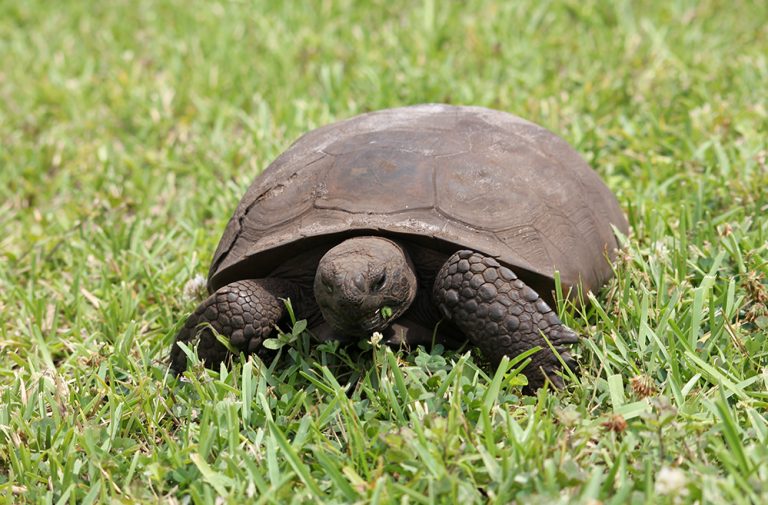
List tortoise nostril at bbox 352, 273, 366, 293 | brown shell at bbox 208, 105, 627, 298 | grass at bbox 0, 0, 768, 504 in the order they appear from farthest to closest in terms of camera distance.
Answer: brown shell at bbox 208, 105, 627, 298 → tortoise nostril at bbox 352, 273, 366, 293 → grass at bbox 0, 0, 768, 504

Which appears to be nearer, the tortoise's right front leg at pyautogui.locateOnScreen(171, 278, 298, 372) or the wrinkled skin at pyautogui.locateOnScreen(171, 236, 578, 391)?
the wrinkled skin at pyautogui.locateOnScreen(171, 236, 578, 391)

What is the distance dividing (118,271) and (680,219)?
7.47 feet

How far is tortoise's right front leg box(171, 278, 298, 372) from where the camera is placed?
2.65 m

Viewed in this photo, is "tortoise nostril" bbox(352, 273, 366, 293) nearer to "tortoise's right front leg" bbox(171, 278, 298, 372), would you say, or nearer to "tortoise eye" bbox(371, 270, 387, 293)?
"tortoise eye" bbox(371, 270, 387, 293)

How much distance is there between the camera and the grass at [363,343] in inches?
84.0

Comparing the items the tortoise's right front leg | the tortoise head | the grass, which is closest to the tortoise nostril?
the tortoise head

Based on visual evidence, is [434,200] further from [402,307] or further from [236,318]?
[236,318]

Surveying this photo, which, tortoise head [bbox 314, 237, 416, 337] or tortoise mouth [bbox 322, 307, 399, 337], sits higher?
tortoise head [bbox 314, 237, 416, 337]

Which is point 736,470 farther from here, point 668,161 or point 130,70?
point 130,70

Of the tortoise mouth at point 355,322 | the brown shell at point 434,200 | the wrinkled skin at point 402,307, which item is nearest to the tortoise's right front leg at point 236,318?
the wrinkled skin at point 402,307

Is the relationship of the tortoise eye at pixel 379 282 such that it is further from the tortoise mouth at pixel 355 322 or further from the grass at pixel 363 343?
the grass at pixel 363 343

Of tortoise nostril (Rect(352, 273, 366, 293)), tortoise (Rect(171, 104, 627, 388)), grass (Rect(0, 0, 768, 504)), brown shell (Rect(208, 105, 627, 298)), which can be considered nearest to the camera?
grass (Rect(0, 0, 768, 504))

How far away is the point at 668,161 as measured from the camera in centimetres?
414

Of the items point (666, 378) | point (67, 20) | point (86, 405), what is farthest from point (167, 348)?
point (67, 20)
